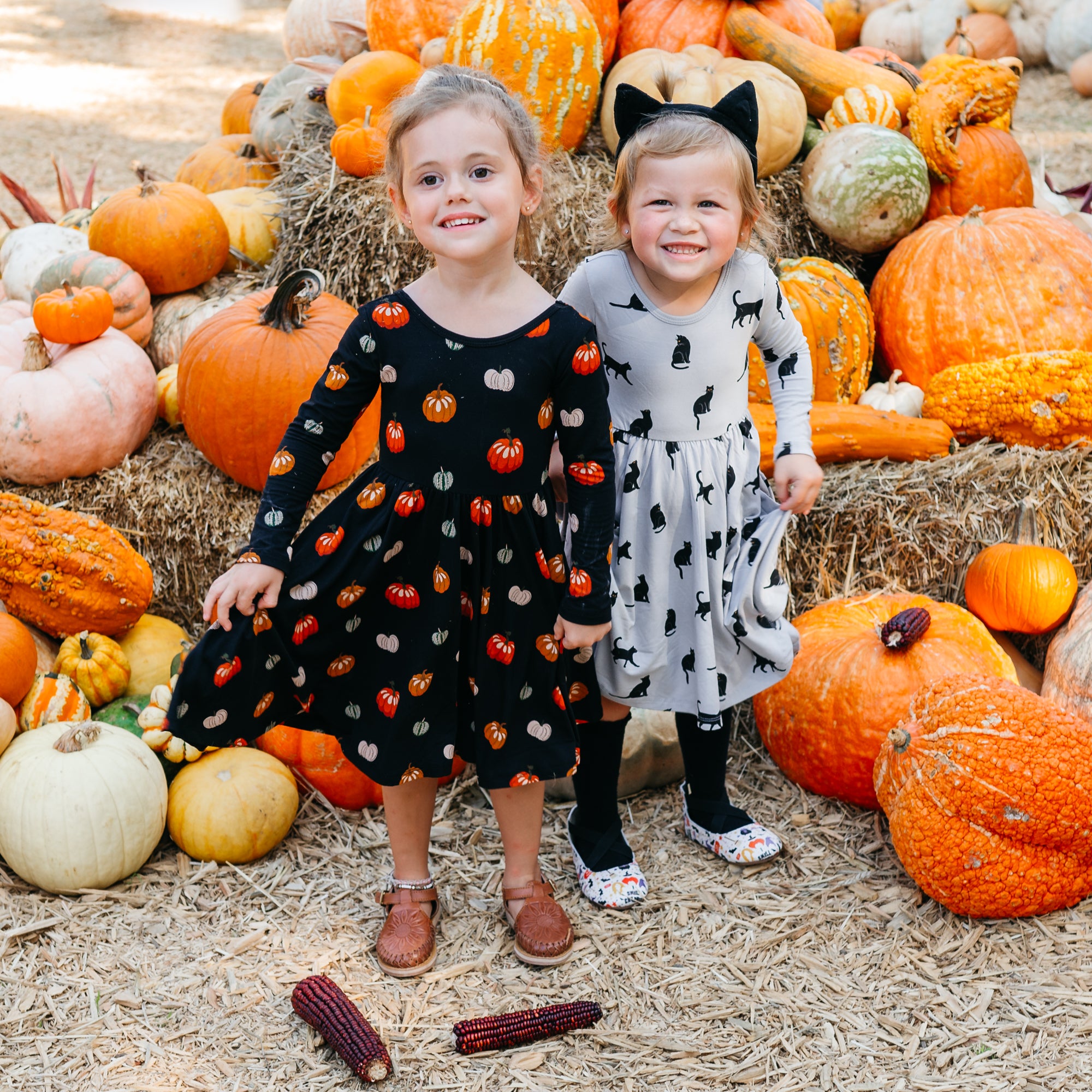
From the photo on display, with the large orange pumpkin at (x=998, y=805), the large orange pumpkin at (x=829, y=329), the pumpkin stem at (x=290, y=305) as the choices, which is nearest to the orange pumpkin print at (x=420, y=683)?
the large orange pumpkin at (x=998, y=805)

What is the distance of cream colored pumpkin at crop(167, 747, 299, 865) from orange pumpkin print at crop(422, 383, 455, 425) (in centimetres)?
116

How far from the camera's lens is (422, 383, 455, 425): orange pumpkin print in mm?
1856

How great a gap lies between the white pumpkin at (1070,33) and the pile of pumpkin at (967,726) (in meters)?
7.60

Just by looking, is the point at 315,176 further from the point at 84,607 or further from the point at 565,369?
the point at 565,369

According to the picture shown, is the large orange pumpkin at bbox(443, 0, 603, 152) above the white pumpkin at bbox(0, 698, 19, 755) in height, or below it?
above

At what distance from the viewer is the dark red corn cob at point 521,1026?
1.97m

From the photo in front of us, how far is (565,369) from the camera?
1869mm

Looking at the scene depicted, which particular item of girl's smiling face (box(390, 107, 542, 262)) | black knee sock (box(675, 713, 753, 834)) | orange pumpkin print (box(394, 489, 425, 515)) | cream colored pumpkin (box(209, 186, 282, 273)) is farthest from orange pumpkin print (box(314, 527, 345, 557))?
cream colored pumpkin (box(209, 186, 282, 273))

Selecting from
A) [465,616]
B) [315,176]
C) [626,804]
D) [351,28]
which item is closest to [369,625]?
[465,616]

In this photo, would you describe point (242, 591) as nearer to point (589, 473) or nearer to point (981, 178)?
point (589, 473)

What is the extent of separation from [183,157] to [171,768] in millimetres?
7021

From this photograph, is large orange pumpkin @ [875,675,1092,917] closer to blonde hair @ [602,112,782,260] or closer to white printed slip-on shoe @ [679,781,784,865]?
white printed slip-on shoe @ [679,781,784,865]

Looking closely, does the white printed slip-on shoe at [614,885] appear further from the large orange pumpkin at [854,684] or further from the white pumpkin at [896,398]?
the white pumpkin at [896,398]

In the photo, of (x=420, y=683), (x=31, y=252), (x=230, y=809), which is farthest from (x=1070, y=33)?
(x=230, y=809)
